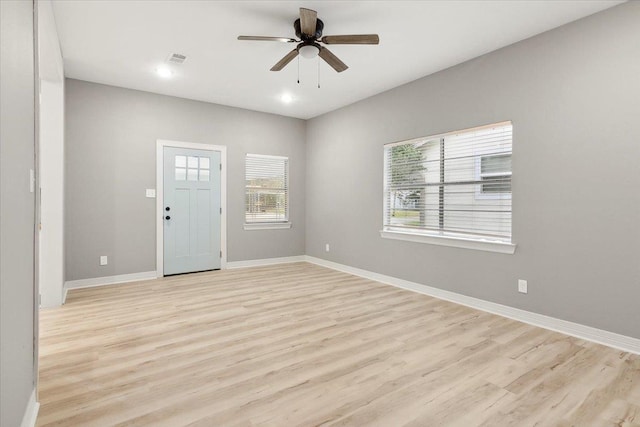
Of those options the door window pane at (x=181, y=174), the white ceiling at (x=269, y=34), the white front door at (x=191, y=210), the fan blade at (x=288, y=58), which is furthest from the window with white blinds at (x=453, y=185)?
the door window pane at (x=181, y=174)

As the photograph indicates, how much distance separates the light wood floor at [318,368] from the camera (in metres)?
1.90

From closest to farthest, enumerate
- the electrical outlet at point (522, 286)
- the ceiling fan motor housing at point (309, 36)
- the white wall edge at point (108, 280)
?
1. the ceiling fan motor housing at point (309, 36)
2. the electrical outlet at point (522, 286)
3. the white wall edge at point (108, 280)

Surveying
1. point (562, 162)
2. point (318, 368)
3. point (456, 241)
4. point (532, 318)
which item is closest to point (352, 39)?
point (562, 162)

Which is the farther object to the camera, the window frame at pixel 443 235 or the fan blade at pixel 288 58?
the window frame at pixel 443 235

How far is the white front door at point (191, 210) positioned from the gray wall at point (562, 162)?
11.0 ft

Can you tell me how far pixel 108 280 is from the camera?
15.8 ft

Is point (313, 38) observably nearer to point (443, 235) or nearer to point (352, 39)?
point (352, 39)

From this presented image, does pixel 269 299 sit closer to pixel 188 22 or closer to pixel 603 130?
pixel 188 22

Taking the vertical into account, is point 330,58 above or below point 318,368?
above

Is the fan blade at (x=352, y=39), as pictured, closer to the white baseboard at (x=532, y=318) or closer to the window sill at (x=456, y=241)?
the window sill at (x=456, y=241)

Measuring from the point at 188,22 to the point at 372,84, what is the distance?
2.55 meters

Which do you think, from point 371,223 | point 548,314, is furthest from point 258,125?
point 548,314

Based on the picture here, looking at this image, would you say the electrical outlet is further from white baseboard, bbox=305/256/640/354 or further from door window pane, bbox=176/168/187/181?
door window pane, bbox=176/168/187/181

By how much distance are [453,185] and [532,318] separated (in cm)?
168
